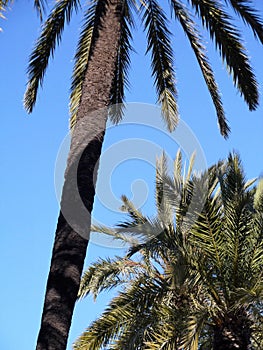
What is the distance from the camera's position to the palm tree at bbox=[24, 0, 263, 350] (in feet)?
22.2

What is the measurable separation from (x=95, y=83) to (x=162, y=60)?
3.36 metres

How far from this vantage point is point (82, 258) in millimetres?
7039

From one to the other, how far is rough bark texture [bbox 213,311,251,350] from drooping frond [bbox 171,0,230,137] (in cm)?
365

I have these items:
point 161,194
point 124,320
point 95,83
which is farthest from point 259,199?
point 95,83

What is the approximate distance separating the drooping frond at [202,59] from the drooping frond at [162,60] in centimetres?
31

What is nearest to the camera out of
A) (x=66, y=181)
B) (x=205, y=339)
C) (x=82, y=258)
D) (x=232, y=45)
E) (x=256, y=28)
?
(x=82, y=258)

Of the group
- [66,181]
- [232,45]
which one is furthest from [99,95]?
[232,45]

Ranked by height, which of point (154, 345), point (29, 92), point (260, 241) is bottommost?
point (154, 345)

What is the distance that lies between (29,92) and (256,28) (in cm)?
441

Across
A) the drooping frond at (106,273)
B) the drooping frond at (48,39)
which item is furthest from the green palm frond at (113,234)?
the drooping frond at (48,39)

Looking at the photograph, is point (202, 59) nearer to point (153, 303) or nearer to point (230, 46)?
point (230, 46)

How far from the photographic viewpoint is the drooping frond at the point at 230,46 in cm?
1025

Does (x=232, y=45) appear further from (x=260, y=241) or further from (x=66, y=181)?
(x=66, y=181)

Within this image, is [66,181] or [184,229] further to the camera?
[184,229]
